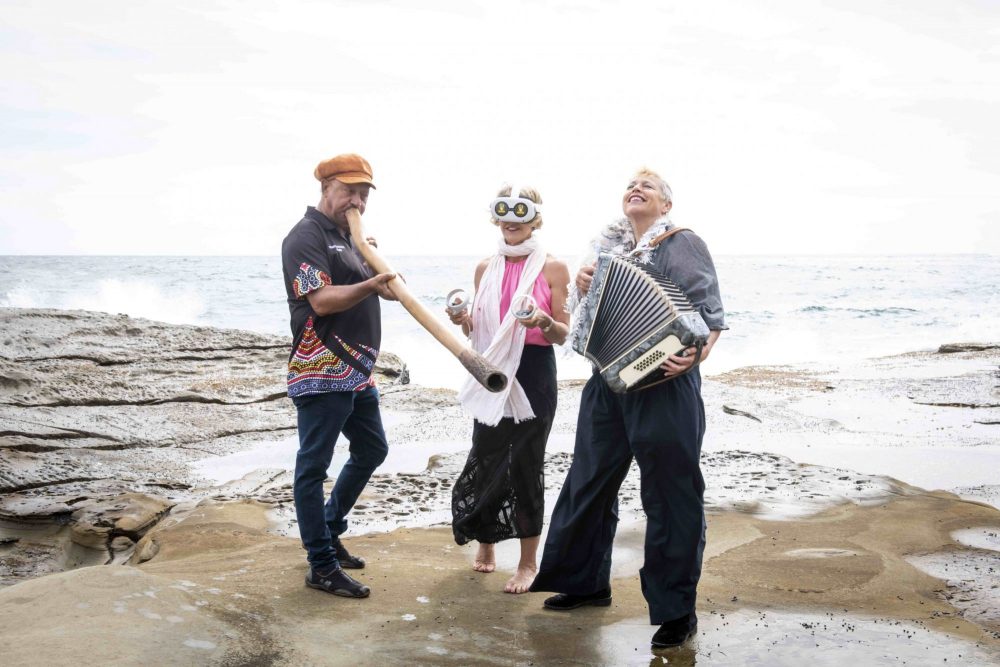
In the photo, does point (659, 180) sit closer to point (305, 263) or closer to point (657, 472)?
point (657, 472)

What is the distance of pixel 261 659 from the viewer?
132 inches

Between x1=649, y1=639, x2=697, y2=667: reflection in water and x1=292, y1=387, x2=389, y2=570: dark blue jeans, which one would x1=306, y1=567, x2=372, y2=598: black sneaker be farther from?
x1=649, y1=639, x2=697, y2=667: reflection in water

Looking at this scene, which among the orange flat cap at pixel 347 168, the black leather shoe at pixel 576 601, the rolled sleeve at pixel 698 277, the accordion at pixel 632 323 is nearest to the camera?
the accordion at pixel 632 323

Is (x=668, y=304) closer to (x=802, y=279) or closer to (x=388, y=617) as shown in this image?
(x=388, y=617)

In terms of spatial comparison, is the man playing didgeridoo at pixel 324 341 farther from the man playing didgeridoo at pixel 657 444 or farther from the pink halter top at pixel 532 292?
the man playing didgeridoo at pixel 657 444

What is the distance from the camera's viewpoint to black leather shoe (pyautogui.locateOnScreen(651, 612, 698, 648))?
12.0 ft

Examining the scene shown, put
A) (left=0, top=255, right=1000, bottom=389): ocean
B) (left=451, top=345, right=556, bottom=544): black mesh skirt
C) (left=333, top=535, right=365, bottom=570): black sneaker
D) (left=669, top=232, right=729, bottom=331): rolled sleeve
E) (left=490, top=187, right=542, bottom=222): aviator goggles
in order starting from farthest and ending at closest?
(left=0, top=255, right=1000, bottom=389): ocean, (left=333, top=535, right=365, bottom=570): black sneaker, (left=451, top=345, right=556, bottom=544): black mesh skirt, (left=490, top=187, right=542, bottom=222): aviator goggles, (left=669, top=232, right=729, bottom=331): rolled sleeve

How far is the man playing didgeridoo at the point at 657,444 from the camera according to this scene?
3.65 m

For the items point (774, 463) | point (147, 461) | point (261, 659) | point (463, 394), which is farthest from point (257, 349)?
point (261, 659)

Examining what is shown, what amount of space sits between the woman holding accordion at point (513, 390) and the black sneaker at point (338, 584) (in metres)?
0.70

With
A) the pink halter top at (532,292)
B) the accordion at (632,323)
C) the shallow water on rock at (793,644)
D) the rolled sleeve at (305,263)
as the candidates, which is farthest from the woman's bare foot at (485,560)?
the rolled sleeve at (305,263)

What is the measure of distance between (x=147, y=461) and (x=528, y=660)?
218 inches

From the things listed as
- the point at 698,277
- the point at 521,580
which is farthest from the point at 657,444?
the point at 521,580

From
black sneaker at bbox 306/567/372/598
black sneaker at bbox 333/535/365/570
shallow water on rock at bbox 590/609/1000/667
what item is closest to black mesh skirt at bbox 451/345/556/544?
black sneaker at bbox 333/535/365/570
